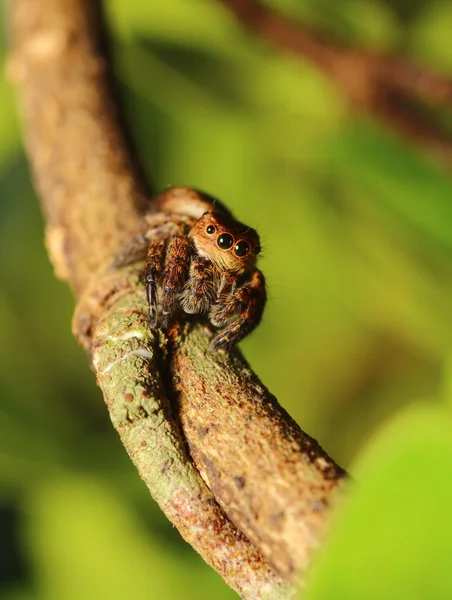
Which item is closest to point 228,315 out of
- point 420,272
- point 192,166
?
point 420,272

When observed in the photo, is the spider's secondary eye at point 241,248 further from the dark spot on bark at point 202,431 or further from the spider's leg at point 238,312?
the dark spot on bark at point 202,431

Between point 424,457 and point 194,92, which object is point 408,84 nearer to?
point 194,92

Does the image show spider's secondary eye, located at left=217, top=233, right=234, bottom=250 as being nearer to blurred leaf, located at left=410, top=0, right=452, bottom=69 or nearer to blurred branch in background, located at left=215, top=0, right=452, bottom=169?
blurred branch in background, located at left=215, top=0, right=452, bottom=169

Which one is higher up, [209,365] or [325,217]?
[325,217]

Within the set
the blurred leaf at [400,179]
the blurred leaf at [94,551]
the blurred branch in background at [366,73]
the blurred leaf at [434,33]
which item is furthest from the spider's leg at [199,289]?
the blurred leaf at [434,33]

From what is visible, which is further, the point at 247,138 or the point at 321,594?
the point at 247,138

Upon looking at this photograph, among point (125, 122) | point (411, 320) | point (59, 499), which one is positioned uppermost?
point (411, 320)

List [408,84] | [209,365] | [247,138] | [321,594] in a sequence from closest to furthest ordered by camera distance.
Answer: [321,594] < [209,365] < [408,84] < [247,138]
